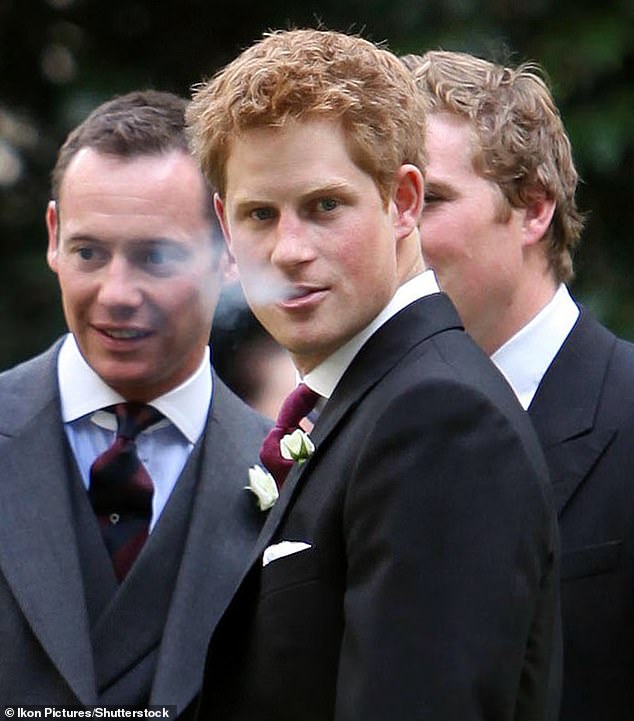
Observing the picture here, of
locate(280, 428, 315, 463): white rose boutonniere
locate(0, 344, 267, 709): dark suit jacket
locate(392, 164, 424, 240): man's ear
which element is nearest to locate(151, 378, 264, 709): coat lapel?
locate(0, 344, 267, 709): dark suit jacket

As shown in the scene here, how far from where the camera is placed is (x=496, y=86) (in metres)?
3.01

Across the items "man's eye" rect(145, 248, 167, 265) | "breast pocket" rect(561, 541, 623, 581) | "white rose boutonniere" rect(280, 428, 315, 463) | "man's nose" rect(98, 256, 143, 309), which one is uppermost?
"man's eye" rect(145, 248, 167, 265)

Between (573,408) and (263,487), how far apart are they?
1.58ft

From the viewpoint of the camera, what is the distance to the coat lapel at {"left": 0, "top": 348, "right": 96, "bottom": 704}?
2.59 meters

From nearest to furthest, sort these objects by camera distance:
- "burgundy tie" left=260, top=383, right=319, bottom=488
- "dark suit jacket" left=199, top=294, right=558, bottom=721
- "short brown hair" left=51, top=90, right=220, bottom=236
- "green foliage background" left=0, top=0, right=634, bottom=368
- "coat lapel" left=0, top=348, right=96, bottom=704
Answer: "dark suit jacket" left=199, top=294, right=558, bottom=721 → "burgundy tie" left=260, top=383, right=319, bottom=488 → "coat lapel" left=0, top=348, right=96, bottom=704 → "short brown hair" left=51, top=90, right=220, bottom=236 → "green foliage background" left=0, top=0, right=634, bottom=368

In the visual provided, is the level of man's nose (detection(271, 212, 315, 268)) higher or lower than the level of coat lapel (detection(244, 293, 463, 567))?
higher

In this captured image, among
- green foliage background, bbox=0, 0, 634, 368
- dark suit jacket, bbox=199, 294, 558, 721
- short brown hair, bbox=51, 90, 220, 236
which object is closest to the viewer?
dark suit jacket, bbox=199, 294, 558, 721

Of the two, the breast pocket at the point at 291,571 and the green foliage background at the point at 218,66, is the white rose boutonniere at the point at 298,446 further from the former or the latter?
the green foliage background at the point at 218,66

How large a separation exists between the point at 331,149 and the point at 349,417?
0.32 metres

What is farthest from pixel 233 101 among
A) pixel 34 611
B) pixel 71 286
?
pixel 34 611

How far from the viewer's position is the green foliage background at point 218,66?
5.56 m

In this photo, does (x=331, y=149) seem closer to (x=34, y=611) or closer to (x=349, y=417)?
(x=349, y=417)

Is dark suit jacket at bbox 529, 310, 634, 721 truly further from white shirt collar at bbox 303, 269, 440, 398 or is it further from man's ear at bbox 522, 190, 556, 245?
white shirt collar at bbox 303, 269, 440, 398

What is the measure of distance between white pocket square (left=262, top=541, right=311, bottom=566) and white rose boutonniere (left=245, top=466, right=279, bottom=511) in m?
0.53
